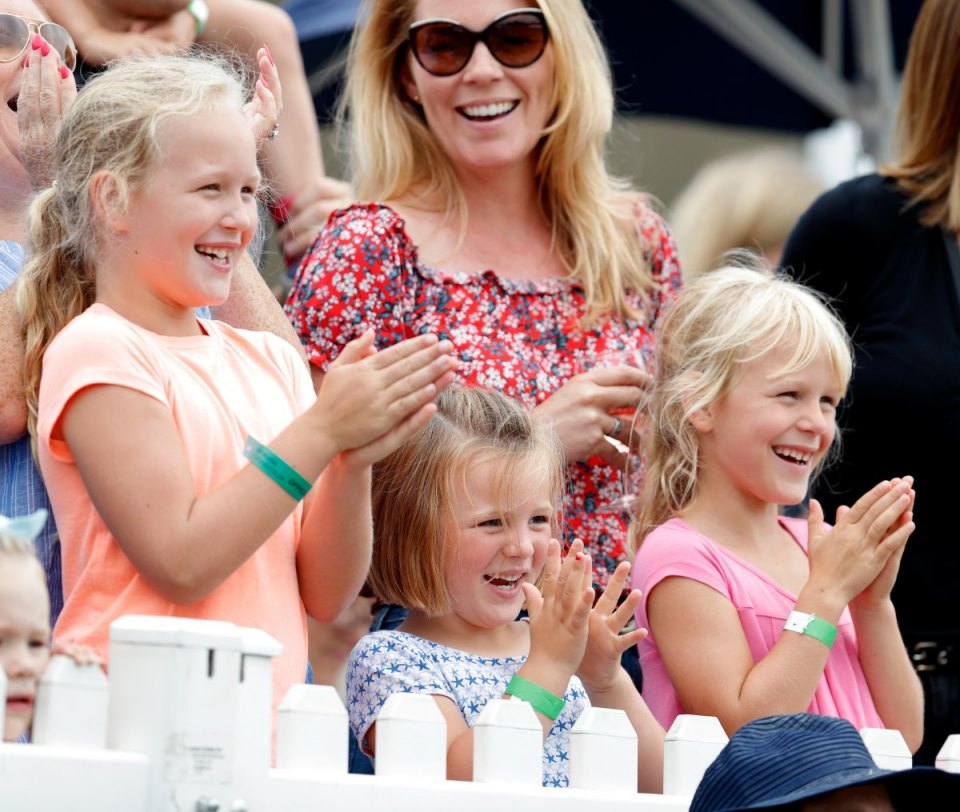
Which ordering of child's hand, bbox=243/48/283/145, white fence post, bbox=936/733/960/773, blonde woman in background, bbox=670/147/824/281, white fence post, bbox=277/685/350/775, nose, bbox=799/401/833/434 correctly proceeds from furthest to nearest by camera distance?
1. blonde woman in background, bbox=670/147/824/281
2. nose, bbox=799/401/833/434
3. child's hand, bbox=243/48/283/145
4. white fence post, bbox=936/733/960/773
5. white fence post, bbox=277/685/350/775

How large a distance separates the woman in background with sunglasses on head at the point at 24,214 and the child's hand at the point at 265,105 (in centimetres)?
2

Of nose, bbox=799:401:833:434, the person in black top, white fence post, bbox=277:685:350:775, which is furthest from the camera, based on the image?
the person in black top

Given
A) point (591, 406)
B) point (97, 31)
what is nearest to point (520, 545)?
point (591, 406)

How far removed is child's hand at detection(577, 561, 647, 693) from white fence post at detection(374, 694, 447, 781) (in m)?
0.49

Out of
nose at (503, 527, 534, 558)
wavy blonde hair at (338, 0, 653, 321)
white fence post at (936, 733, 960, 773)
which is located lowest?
white fence post at (936, 733, 960, 773)

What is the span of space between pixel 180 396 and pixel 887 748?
44.4 inches

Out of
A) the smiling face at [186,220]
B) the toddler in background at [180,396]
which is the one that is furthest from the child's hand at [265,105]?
the smiling face at [186,220]

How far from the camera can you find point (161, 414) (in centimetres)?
228

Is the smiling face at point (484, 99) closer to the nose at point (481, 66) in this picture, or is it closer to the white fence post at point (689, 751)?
the nose at point (481, 66)

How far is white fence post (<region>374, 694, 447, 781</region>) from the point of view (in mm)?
2109

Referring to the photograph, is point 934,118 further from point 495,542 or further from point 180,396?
point 180,396

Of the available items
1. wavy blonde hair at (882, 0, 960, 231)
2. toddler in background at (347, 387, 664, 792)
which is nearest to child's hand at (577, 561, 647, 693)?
toddler in background at (347, 387, 664, 792)

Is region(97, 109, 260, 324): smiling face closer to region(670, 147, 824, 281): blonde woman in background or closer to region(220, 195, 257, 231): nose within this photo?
region(220, 195, 257, 231): nose

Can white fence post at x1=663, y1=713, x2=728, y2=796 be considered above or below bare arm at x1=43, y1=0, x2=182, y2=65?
below
